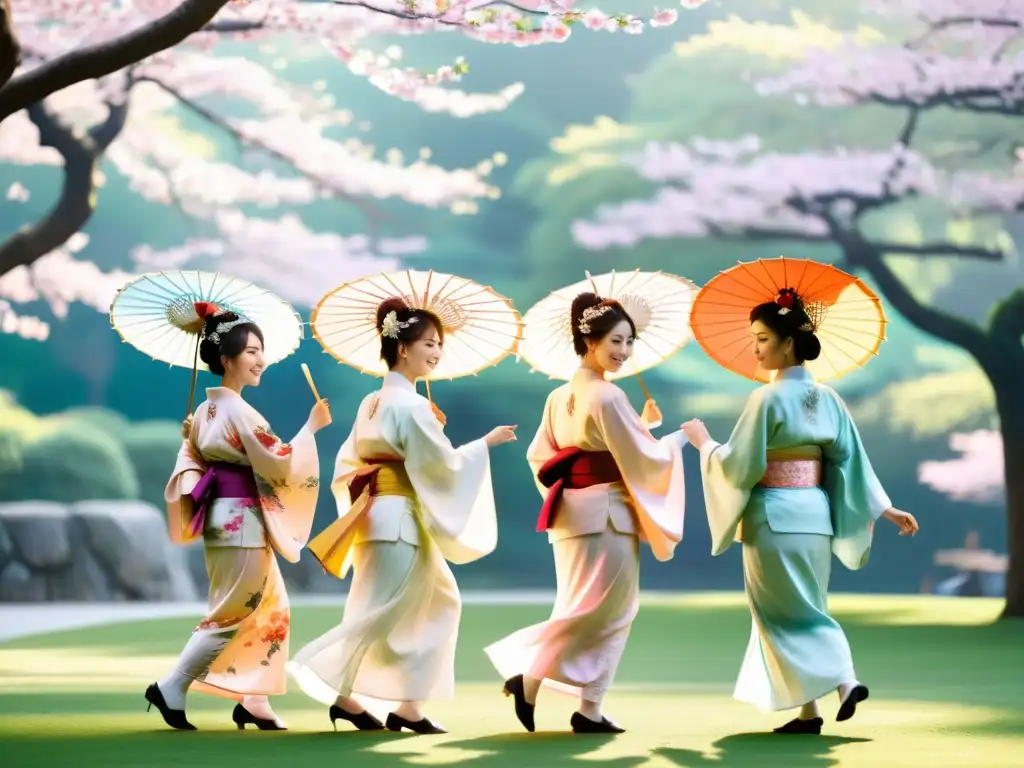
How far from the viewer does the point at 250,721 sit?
17.1 feet

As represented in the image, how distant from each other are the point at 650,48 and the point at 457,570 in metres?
5.14

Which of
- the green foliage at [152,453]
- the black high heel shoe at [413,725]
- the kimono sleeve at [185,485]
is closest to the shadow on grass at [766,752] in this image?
the black high heel shoe at [413,725]

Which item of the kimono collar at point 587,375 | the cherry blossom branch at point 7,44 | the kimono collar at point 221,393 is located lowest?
the kimono collar at point 221,393

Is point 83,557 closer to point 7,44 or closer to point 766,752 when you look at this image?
point 7,44

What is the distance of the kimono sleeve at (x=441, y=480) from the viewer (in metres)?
5.11

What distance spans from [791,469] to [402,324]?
Answer: 1.43 metres

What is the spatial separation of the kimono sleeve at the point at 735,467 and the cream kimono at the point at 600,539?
0.11 m

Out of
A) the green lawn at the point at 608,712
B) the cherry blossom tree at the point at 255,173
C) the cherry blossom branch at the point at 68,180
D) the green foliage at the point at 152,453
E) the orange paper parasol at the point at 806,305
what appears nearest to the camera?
the green lawn at the point at 608,712

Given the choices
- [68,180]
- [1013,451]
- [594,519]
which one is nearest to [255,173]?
[68,180]

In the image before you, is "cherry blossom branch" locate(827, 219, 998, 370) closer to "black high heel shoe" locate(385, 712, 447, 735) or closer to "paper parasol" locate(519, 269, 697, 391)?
"paper parasol" locate(519, 269, 697, 391)

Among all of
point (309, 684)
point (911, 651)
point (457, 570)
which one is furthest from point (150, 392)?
point (309, 684)

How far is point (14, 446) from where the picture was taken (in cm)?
1342

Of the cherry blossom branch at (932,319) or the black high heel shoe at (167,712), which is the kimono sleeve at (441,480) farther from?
the cherry blossom branch at (932,319)

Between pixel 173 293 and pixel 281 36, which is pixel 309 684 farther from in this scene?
pixel 281 36
